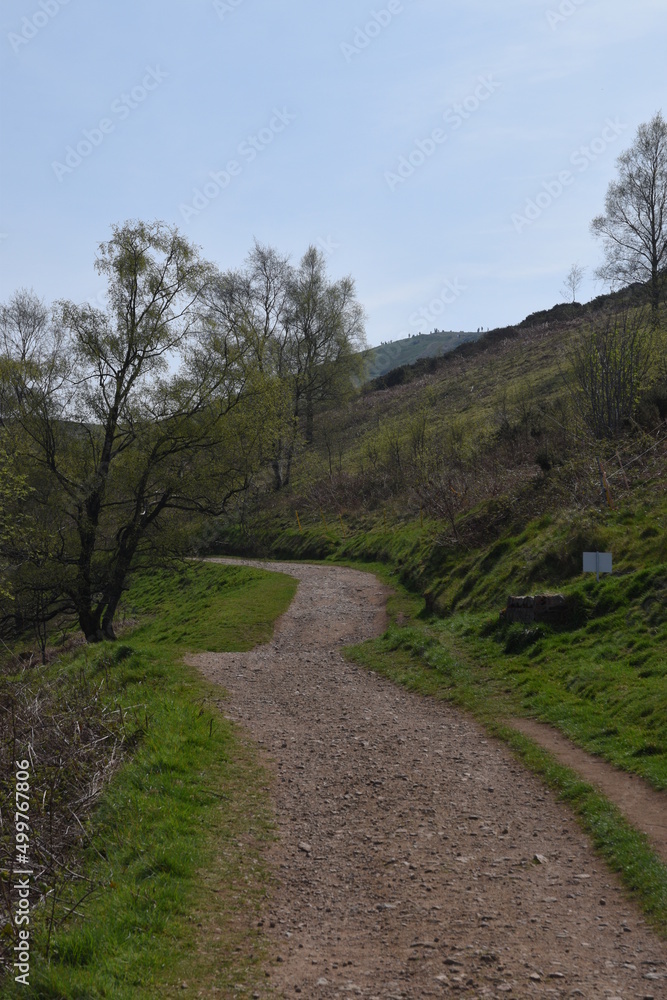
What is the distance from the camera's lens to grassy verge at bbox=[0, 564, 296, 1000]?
450cm

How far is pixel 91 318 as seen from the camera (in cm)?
2033

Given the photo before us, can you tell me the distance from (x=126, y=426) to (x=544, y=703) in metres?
14.8

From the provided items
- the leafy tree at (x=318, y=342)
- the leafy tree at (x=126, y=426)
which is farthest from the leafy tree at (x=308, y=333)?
the leafy tree at (x=126, y=426)

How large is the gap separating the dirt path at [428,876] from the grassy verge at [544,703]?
198 millimetres

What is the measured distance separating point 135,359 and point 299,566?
1297cm

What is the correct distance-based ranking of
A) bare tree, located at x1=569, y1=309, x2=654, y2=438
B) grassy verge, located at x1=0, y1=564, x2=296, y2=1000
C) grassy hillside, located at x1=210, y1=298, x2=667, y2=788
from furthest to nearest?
bare tree, located at x1=569, y1=309, x2=654, y2=438
grassy hillside, located at x1=210, y1=298, x2=667, y2=788
grassy verge, located at x1=0, y1=564, x2=296, y2=1000

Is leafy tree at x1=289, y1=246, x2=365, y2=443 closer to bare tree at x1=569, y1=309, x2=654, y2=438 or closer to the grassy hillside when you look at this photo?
the grassy hillside

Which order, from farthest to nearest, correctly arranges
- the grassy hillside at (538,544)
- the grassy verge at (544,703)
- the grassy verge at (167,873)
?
1. the grassy hillside at (538,544)
2. the grassy verge at (544,703)
3. the grassy verge at (167,873)

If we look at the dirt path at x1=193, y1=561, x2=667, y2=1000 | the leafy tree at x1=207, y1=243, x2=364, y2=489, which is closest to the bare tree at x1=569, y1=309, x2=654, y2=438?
the dirt path at x1=193, y1=561, x2=667, y2=1000

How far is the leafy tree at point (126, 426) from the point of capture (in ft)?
65.8

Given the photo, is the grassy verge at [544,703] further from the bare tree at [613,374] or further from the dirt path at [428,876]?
the bare tree at [613,374]

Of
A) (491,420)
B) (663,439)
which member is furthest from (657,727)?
(491,420)

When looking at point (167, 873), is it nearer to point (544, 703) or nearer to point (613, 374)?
point (544, 703)

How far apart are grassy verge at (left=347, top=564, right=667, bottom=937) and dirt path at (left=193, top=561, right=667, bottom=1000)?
0.20 meters
